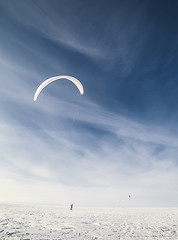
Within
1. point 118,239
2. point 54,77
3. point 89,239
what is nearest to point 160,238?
point 118,239

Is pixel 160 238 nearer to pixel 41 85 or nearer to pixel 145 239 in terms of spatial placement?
pixel 145 239

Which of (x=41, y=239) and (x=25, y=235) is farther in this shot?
(x=25, y=235)

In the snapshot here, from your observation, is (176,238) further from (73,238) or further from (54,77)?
(54,77)

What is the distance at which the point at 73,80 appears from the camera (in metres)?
32.4

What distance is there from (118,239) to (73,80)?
3659 centimetres

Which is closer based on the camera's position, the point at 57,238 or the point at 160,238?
the point at 57,238

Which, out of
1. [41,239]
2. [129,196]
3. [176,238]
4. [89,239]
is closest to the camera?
[41,239]

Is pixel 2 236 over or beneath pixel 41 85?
beneath

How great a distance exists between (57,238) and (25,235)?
7021 mm

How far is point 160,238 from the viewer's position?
32.5m

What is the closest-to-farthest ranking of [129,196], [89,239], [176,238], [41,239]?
[41,239] < [89,239] < [176,238] < [129,196]

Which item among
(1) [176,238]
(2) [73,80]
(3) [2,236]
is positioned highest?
(2) [73,80]

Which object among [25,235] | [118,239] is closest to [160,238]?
[118,239]

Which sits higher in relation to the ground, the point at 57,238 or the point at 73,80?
the point at 73,80
